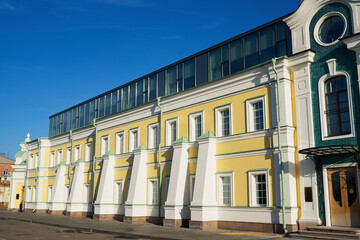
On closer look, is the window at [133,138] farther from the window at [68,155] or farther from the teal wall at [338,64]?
the teal wall at [338,64]

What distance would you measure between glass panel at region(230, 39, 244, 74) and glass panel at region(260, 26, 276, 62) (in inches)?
58.2

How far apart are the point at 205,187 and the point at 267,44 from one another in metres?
8.36

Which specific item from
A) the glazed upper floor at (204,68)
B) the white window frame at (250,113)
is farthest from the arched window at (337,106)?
the white window frame at (250,113)

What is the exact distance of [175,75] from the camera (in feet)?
88.5

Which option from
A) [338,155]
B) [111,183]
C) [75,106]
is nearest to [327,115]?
[338,155]

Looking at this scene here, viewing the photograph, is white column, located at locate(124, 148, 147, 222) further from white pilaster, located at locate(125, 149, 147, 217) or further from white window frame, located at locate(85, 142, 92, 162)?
→ white window frame, located at locate(85, 142, 92, 162)

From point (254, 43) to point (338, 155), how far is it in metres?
8.15

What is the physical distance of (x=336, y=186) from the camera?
16297mm

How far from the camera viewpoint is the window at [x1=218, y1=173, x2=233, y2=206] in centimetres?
2042

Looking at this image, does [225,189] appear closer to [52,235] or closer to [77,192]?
[52,235]

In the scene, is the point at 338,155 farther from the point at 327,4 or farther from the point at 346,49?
the point at 327,4

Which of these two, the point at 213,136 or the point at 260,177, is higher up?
the point at 213,136

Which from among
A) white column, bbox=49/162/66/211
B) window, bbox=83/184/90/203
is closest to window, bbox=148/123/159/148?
window, bbox=83/184/90/203

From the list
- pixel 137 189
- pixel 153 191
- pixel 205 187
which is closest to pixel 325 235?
pixel 205 187
